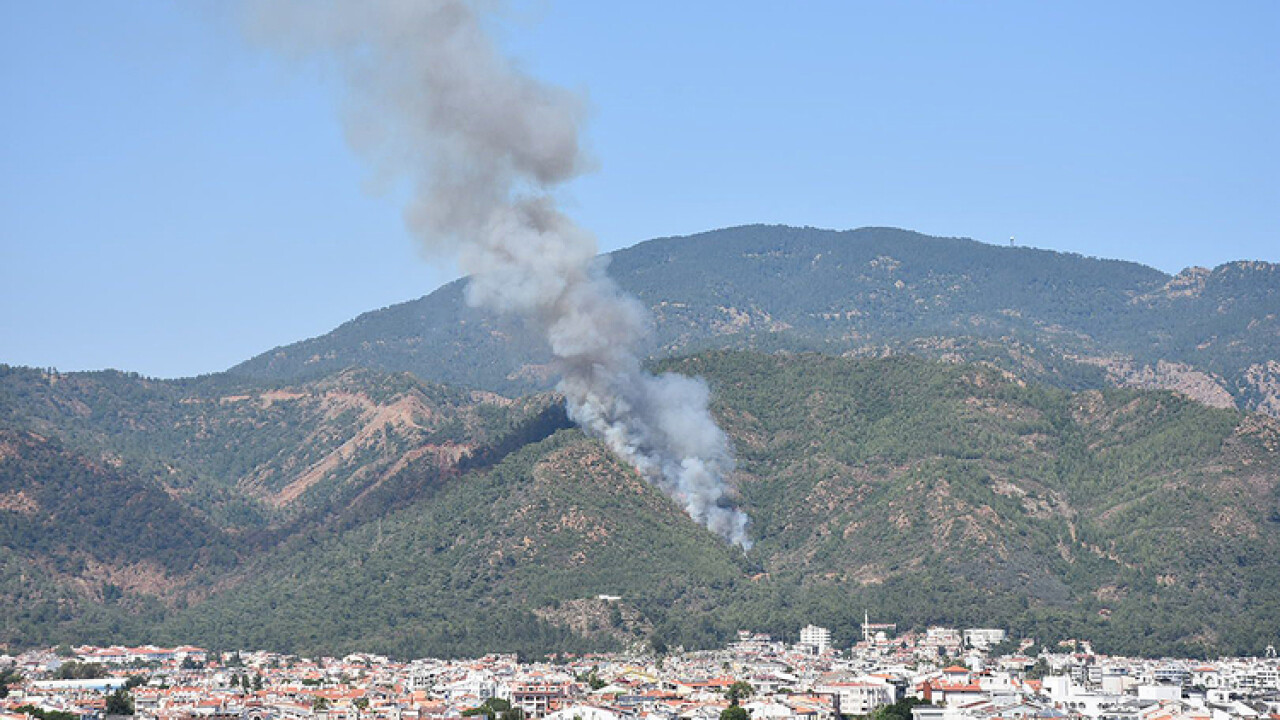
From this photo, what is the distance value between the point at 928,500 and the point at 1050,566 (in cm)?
1181

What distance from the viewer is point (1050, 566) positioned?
183750 millimetres

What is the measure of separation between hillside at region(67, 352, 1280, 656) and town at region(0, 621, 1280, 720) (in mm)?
4699

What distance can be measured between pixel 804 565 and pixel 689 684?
48.0m

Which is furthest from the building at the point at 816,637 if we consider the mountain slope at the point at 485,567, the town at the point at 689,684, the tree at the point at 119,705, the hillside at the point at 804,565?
the tree at the point at 119,705

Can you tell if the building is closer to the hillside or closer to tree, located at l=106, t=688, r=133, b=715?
the hillside

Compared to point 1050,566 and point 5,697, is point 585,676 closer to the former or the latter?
point 5,697

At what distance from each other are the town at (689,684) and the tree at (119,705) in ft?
0.32

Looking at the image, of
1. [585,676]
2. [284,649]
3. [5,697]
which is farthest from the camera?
[284,649]

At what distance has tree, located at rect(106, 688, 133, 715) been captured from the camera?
127000 mm

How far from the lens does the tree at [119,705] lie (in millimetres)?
127000

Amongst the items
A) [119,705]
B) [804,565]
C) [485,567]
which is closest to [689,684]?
[119,705]

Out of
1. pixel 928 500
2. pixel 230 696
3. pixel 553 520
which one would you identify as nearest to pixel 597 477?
pixel 553 520

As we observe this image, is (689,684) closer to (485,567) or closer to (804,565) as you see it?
(485,567)

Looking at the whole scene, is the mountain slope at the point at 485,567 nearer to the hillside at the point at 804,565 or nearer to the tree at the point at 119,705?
the hillside at the point at 804,565
